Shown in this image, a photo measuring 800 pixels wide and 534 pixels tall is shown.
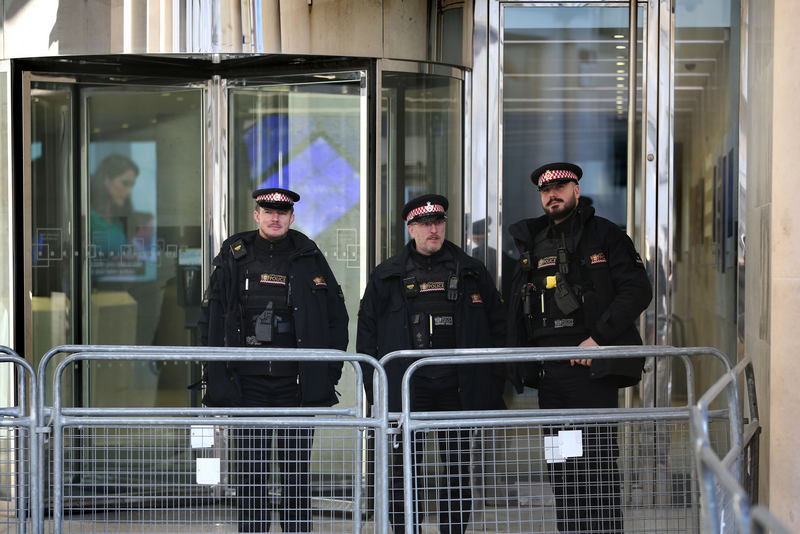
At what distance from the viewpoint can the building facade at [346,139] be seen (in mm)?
5191

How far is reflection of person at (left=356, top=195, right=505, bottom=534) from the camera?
4.42m

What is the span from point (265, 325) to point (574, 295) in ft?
5.86

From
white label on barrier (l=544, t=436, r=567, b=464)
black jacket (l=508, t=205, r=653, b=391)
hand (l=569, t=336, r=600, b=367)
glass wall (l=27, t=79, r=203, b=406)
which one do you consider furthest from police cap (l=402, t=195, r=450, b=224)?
glass wall (l=27, t=79, r=203, b=406)

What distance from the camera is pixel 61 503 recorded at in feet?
11.3

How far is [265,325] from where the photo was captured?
4598mm

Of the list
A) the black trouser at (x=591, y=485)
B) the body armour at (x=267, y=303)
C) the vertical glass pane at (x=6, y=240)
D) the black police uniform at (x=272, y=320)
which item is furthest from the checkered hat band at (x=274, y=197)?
the black trouser at (x=591, y=485)

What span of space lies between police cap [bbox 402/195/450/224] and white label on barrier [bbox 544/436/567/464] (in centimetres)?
159

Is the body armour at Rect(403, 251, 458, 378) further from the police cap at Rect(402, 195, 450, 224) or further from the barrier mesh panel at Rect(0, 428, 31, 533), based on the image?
the barrier mesh panel at Rect(0, 428, 31, 533)

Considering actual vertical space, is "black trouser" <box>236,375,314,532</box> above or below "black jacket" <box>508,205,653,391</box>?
below

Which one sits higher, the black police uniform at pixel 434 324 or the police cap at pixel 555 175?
the police cap at pixel 555 175

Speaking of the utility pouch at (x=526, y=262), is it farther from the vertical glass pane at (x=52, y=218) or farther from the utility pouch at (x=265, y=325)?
the vertical glass pane at (x=52, y=218)

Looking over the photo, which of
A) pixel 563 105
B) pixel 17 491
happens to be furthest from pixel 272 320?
pixel 563 105

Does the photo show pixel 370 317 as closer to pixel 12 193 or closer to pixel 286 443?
pixel 286 443

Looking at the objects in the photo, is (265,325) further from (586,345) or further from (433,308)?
(586,345)
